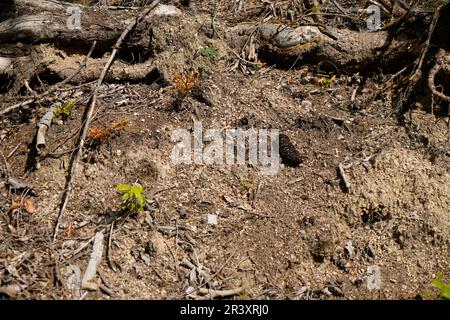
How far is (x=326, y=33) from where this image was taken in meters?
4.89

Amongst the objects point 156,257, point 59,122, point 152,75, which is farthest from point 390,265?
point 59,122

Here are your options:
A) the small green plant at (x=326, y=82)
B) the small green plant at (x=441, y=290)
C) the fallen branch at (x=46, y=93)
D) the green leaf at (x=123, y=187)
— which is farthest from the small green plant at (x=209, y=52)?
the small green plant at (x=441, y=290)

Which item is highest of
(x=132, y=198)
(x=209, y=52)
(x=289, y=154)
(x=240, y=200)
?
(x=209, y=52)

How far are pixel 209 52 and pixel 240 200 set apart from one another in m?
1.73

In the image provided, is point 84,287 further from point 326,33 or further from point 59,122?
point 326,33

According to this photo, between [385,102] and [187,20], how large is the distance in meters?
2.28

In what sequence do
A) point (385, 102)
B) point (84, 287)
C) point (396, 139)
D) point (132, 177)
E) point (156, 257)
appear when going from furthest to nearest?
1. point (385, 102)
2. point (396, 139)
3. point (132, 177)
4. point (156, 257)
5. point (84, 287)

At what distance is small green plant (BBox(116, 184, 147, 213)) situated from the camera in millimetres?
3578

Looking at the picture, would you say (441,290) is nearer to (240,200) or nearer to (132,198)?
(240,200)

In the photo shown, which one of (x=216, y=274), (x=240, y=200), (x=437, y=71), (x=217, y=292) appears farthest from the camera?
(x=437, y=71)

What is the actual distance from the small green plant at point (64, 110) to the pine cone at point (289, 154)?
2.08m

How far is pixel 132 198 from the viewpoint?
3.72 metres

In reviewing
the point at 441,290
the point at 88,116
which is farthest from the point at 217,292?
the point at 88,116

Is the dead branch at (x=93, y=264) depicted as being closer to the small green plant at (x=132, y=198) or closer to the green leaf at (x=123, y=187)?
the small green plant at (x=132, y=198)
